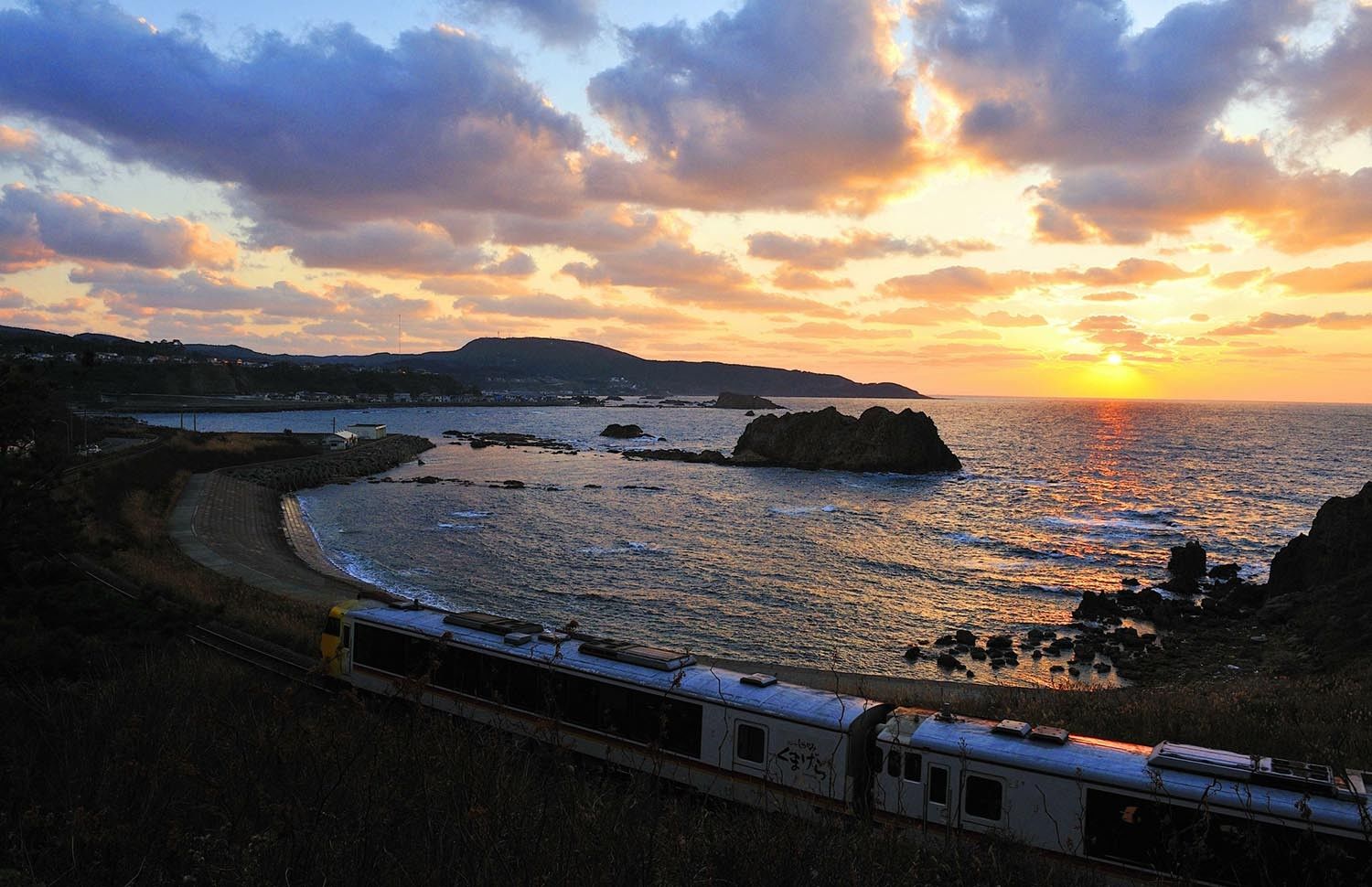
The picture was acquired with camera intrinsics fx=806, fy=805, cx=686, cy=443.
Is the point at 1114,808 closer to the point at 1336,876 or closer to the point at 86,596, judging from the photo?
the point at 1336,876

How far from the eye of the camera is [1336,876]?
7.71m

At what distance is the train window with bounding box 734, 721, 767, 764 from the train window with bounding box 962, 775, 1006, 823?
2.79 m

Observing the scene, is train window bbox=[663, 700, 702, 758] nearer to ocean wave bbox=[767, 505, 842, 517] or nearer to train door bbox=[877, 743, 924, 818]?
train door bbox=[877, 743, 924, 818]

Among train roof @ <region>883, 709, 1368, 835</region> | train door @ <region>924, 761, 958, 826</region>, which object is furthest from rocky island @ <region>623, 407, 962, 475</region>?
train door @ <region>924, 761, 958, 826</region>

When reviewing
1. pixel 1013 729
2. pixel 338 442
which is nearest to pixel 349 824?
pixel 1013 729

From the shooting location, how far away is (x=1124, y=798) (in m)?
9.41

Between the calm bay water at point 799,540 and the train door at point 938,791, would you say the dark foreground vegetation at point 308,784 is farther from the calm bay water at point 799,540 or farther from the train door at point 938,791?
the calm bay water at point 799,540

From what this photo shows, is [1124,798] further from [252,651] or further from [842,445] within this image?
[842,445]

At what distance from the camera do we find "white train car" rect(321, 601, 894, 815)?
11.2 metres

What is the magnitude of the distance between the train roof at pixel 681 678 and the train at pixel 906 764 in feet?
0.11

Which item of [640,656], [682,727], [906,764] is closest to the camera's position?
[906,764]

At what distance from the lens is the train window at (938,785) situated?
10.4 m

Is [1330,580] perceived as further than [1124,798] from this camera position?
Yes

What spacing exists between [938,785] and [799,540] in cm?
4038
